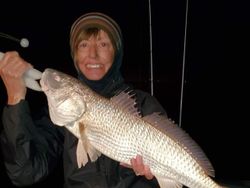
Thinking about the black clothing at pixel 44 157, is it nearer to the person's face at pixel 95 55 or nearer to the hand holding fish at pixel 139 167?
the hand holding fish at pixel 139 167

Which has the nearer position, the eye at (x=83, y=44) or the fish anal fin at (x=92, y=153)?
the fish anal fin at (x=92, y=153)

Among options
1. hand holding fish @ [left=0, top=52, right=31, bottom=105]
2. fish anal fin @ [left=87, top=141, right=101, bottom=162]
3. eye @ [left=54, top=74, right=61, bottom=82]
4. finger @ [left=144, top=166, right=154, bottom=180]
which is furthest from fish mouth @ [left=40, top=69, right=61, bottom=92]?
finger @ [left=144, top=166, right=154, bottom=180]

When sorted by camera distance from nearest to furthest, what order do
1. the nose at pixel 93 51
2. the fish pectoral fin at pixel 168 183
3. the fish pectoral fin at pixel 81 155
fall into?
the fish pectoral fin at pixel 81 155 < the fish pectoral fin at pixel 168 183 < the nose at pixel 93 51

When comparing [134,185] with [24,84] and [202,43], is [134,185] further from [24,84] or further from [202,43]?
[202,43]

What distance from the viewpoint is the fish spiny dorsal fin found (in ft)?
10.1

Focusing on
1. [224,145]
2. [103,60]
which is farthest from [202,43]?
[103,60]

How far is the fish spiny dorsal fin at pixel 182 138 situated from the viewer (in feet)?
10.1

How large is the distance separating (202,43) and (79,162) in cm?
6454

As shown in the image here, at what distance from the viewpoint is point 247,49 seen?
2293 inches

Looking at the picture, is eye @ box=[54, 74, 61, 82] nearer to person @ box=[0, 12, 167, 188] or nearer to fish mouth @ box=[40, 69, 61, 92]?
fish mouth @ box=[40, 69, 61, 92]

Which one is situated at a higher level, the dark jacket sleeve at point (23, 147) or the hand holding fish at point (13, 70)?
the hand holding fish at point (13, 70)

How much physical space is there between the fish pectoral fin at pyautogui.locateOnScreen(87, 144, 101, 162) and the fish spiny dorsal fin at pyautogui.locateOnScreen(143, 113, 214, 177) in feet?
1.63

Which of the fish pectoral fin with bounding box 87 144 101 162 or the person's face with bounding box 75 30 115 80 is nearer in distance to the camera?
the fish pectoral fin with bounding box 87 144 101 162

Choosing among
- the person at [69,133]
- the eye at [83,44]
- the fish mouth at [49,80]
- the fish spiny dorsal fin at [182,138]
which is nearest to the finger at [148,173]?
the person at [69,133]
